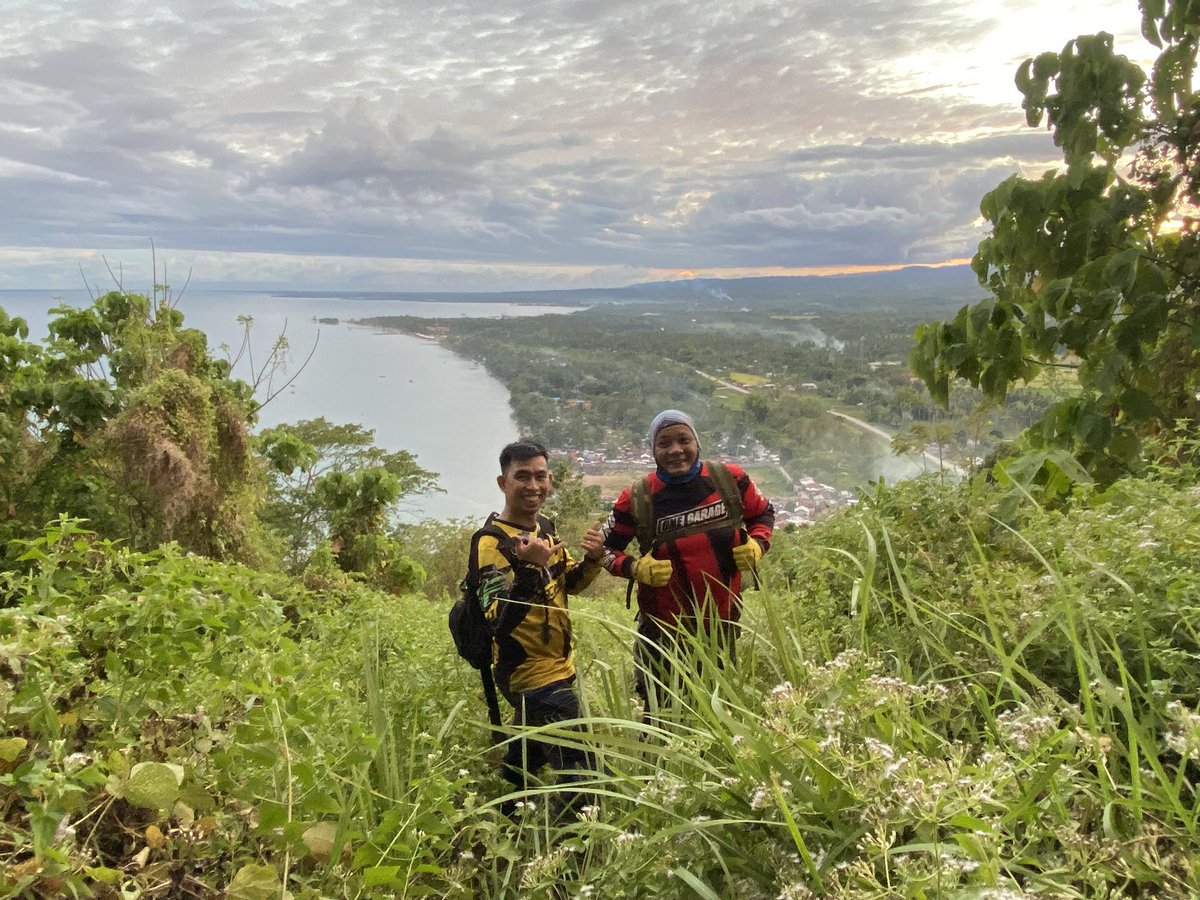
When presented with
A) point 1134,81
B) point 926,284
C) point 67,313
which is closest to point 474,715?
point 1134,81

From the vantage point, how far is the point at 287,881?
1.40m

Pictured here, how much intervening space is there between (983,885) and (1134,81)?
1.78 meters

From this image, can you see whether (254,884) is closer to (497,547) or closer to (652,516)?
(497,547)

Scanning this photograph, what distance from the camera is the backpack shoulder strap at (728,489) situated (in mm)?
3199

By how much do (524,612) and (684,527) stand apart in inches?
33.5

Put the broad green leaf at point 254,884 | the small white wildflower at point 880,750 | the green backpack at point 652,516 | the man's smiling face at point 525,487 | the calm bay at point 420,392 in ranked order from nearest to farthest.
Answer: the small white wildflower at point 880,750, the broad green leaf at point 254,884, the man's smiling face at point 525,487, the green backpack at point 652,516, the calm bay at point 420,392

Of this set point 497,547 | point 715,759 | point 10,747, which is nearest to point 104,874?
point 10,747

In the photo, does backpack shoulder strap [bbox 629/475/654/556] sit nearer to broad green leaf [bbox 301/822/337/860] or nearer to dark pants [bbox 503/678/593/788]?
dark pants [bbox 503/678/593/788]

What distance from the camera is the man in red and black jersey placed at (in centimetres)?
312

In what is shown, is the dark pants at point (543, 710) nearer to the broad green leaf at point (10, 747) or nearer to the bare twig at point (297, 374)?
the broad green leaf at point (10, 747)

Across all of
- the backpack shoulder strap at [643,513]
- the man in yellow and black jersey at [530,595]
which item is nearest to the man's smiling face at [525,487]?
the man in yellow and black jersey at [530,595]

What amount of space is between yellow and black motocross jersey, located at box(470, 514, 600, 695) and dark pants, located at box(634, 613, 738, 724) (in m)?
0.33

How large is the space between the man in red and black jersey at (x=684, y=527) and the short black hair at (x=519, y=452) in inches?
16.9

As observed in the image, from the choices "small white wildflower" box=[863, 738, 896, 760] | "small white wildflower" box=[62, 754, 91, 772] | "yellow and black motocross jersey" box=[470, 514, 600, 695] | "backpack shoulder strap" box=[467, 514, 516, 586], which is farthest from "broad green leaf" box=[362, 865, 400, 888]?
"backpack shoulder strap" box=[467, 514, 516, 586]
